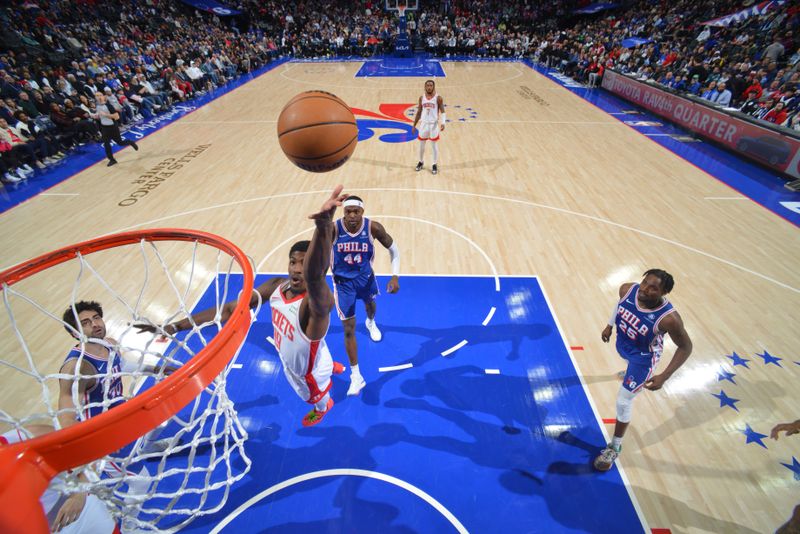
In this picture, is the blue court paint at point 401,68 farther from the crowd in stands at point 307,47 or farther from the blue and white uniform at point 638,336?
the blue and white uniform at point 638,336

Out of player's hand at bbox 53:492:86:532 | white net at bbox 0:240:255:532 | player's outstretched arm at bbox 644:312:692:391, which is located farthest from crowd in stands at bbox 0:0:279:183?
player's outstretched arm at bbox 644:312:692:391

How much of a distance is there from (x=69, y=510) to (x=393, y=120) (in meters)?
11.5

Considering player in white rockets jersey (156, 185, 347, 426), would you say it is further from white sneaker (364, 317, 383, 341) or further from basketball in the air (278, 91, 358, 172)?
white sneaker (364, 317, 383, 341)

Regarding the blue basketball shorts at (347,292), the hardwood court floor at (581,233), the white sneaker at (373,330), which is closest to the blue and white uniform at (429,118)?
the hardwood court floor at (581,233)

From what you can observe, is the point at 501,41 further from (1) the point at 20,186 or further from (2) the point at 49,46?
(1) the point at 20,186

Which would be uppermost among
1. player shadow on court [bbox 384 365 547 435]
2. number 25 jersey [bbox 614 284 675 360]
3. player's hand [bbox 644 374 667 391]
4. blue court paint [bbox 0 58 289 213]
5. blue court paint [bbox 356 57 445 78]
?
number 25 jersey [bbox 614 284 675 360]

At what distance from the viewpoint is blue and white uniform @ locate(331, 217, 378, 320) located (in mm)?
3783

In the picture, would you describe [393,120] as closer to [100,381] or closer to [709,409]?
[709,409]

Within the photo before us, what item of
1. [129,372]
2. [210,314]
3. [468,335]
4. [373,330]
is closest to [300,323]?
[210,314]

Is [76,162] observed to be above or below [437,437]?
below

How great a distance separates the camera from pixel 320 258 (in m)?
1.99

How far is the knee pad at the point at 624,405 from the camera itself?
303cm

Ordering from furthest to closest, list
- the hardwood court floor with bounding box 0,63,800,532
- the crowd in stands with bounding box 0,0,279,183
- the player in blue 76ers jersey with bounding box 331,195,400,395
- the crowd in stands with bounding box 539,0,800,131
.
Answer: the crowd in stands with bounding box 539,0,800,131 < the crowd in stands with bounding box 0,0,279,183 < the player in blue 76ers jersey with bounding box 331,195,400,395 < the hardwood court floor with bounding box 0,63,800,532

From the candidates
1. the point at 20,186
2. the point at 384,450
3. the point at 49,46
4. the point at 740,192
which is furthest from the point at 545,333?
the point at 49,46
